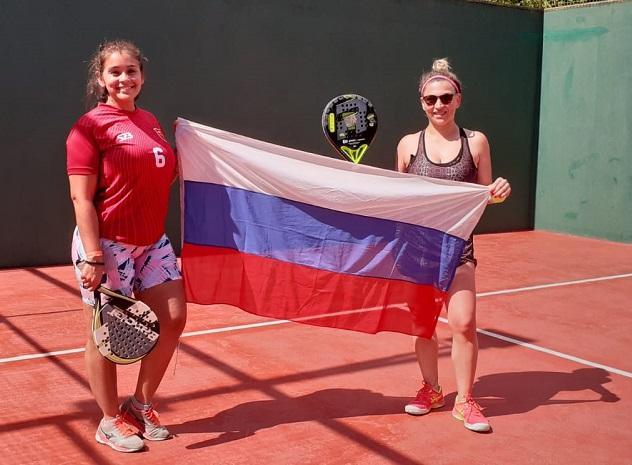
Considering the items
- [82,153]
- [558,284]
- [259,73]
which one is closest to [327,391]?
[82,153]

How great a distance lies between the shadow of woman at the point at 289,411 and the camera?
3.95 m

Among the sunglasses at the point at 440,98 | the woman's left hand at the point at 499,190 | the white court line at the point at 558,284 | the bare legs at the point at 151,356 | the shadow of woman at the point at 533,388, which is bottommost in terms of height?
the shadow of woman at the point at 533,388

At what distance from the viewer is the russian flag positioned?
162 inches

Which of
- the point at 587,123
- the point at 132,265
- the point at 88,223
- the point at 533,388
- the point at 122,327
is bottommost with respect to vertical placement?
the point at 533,388

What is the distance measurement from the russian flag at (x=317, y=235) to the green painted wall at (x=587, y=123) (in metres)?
7.79

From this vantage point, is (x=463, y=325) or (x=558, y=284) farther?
(x=558, y=284)

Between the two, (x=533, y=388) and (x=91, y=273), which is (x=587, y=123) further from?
(x=91, y=273)

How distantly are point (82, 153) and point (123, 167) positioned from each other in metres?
0.18

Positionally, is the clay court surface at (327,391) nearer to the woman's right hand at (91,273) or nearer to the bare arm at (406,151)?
the woman's right hand at (91,273)

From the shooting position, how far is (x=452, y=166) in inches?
162

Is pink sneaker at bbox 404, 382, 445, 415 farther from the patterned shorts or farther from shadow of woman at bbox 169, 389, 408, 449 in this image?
the patterned shorts

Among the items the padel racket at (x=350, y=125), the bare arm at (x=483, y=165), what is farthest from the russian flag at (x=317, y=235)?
the padel racket at (x=350, y=125)

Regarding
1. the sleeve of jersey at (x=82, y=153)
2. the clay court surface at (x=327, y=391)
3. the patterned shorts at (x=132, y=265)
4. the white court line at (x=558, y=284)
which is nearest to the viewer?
the sleeve of jersey at (x=82, y=153)

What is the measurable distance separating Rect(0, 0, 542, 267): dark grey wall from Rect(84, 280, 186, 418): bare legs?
17.2ft
